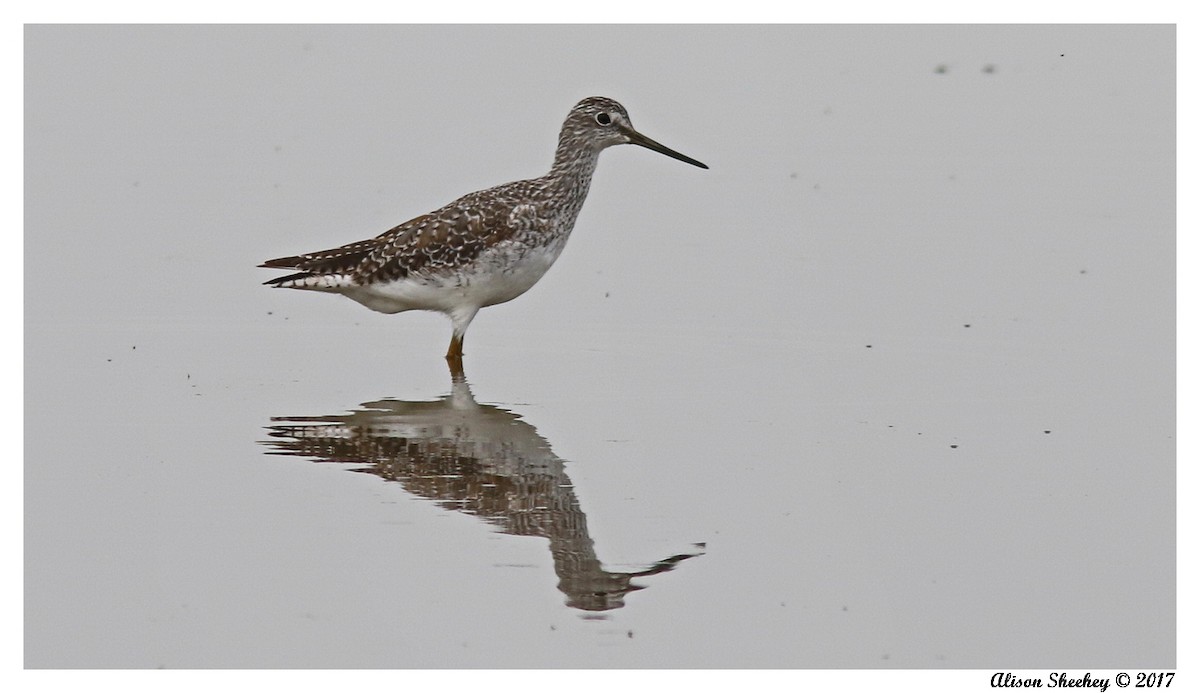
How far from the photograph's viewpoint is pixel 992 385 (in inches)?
558

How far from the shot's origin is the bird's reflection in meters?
10.2

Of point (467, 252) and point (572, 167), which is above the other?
point (572, 167)

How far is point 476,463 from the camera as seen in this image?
12016mm

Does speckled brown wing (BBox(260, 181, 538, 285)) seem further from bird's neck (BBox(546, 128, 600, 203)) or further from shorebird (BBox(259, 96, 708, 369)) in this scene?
bird's neck (BBox(546, 128, 600, 203))

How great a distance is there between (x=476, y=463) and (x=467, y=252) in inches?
125

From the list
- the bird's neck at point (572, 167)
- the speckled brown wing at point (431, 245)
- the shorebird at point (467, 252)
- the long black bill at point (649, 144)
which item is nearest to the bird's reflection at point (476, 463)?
the shorebird at point (467, 252)

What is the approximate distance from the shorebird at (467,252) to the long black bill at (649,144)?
0.69ft

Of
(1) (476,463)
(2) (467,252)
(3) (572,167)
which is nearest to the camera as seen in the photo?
(1) (476,463)

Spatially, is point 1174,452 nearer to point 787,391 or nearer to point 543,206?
point 787,391

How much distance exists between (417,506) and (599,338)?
16.1ft

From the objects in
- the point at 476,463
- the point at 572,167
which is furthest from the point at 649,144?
the point at 476,463

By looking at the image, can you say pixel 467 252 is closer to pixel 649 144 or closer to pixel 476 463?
pixel 649 144

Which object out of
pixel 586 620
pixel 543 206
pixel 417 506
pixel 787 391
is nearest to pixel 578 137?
pixel 543 206

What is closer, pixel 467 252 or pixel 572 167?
pixel 467 252
